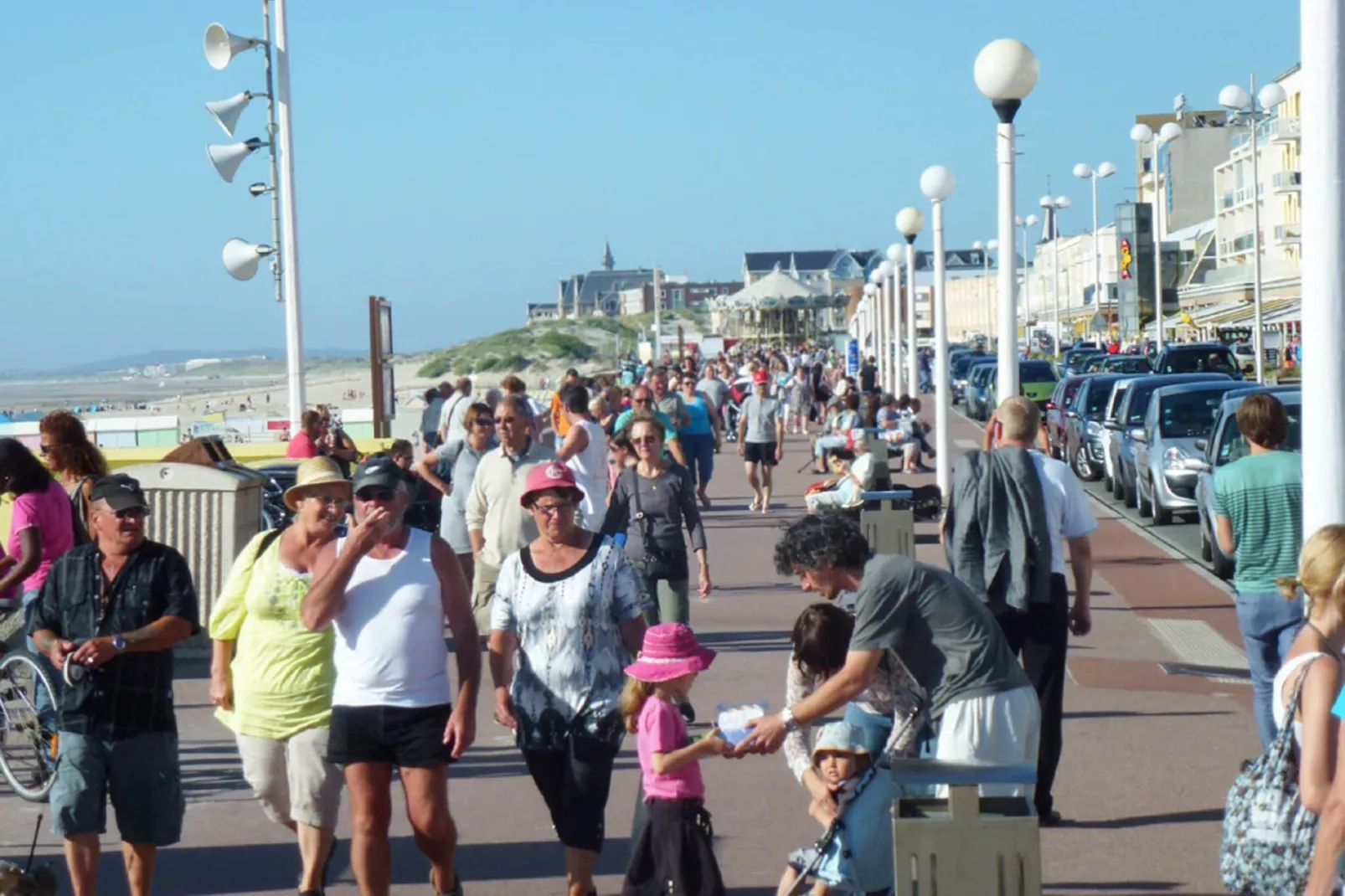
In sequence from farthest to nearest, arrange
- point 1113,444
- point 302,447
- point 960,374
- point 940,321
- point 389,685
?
point 960,374, point 1113,444, point 940,321, point 302,447, point 389,685

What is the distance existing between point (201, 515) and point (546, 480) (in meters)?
6.09

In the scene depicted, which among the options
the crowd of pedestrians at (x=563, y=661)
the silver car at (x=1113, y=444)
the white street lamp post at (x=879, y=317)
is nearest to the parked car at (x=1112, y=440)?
the silver car at (x=1113, y=444)

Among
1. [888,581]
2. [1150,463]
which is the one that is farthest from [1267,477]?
[1150,463]

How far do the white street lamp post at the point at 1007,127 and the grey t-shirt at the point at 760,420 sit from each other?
32.1ft

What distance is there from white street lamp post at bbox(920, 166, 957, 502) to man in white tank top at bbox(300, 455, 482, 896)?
38.7 feet

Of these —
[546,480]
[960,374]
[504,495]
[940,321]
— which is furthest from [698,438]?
[960,374]

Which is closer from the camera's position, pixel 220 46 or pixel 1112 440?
pixel 220 46

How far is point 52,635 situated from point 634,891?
218cm

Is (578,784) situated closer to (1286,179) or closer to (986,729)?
(986,729)

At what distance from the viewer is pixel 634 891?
5.77 m

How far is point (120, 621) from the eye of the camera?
20.1 feet

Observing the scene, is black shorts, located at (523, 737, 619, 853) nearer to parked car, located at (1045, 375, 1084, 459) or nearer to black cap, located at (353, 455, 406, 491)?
black cap, located at (353, 455, 406, 491)

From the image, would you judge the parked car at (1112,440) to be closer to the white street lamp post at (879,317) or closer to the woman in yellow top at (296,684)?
the white street lamp post at (879,317)

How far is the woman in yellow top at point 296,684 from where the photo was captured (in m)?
6.23
